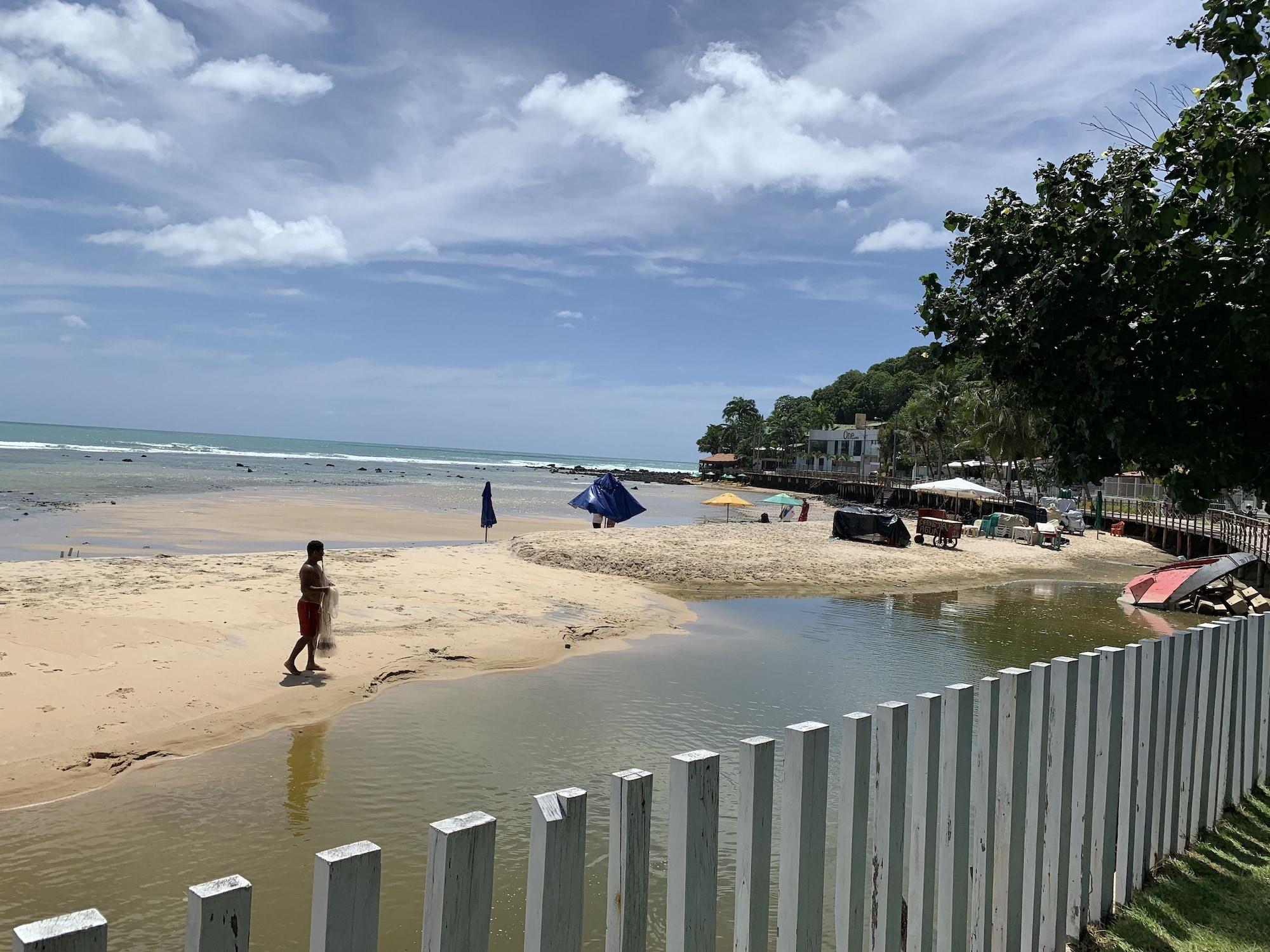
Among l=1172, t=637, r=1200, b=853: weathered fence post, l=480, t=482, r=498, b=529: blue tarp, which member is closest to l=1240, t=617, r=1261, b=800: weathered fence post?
l=1172, t=637, r=1200, b=853: weathered fence post

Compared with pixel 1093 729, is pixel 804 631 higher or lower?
lower

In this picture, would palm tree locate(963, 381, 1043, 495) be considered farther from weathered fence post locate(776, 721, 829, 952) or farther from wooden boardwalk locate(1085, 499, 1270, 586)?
weathered fence post locate(776, 721, 829, 952)

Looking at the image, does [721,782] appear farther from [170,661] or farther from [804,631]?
[804,631]

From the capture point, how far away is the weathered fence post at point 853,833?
2369 mm

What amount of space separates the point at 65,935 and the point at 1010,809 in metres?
2.67

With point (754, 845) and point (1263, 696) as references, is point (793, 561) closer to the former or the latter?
point (1263, 696)

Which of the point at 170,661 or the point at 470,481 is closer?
the point at 170,661

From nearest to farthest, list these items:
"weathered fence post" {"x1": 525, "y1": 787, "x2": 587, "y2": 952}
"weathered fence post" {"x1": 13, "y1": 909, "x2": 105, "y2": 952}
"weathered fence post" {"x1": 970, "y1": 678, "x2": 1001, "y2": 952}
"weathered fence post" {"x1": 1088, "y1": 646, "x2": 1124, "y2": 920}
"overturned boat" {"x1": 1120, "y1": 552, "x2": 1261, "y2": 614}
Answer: "weathered fence post" {"x1": 13, "y1": 909, "x2": 105, "y2": 952} → "weathered fence post" {"x1": 525, "y1": 787, "x2": 587, "y2": 952} → "weathered fence post" {"x1": 970, "y1": 678, "x2": 1001, "y2": 952} → "weathered fence post" {"x1": 1088, "y1": 646, "x2": 1124, "y2": 920} → "overturned boat" {"x1": 1120, "y1": 552, "x2": 1261, "y2": 614}

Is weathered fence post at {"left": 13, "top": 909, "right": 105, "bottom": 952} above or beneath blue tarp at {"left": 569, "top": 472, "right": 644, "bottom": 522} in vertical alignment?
above

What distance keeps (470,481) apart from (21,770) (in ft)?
260

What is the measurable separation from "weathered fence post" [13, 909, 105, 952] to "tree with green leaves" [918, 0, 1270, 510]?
4004 millimetres

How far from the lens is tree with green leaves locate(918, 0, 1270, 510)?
373 centimetres

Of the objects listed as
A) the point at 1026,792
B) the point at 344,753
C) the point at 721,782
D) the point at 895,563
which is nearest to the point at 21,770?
the point at 344,753

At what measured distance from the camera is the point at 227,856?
16.6ft
